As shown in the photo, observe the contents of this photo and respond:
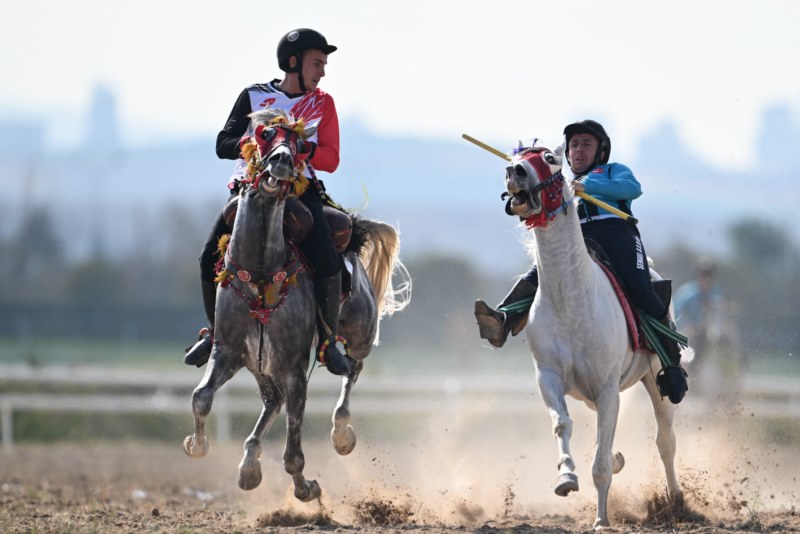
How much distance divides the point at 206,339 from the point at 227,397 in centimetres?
1007

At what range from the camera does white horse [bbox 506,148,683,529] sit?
905 centimetres

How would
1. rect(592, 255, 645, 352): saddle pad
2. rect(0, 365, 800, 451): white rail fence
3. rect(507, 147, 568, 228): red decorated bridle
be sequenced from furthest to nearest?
rect(0, 365, 800, 451): white rail fence
rect(592, 255, 645, 352): saddle pad
rect(507, 147, 568, 228): red decorated bridle

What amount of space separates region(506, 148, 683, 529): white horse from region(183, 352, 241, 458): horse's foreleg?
7.13ft

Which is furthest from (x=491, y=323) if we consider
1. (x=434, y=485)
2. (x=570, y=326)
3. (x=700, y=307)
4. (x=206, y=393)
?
(x=700, y=307)

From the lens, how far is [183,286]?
58.8m

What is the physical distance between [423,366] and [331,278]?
27176 mm

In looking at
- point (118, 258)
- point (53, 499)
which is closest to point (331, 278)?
point (53, 499)

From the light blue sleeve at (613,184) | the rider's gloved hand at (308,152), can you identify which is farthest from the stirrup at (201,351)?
the light blue sleeve at (613,184)

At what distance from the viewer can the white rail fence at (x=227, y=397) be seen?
19.3 m

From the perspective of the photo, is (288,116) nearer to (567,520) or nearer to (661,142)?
(567,520)

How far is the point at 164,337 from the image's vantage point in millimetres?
36031

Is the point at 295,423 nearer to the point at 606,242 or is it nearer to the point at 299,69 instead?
the point at 299,69

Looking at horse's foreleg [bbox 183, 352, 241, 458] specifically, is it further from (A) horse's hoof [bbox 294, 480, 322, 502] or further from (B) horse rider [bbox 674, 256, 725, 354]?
(B) horse rider [bbox 674, 256, 725, 354]

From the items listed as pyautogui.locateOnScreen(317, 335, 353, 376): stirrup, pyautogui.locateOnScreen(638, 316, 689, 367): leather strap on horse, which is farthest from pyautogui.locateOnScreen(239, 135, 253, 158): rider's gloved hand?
pyautogui.locateOnScreen(638, 316, 689, 367): leather strap on horse
